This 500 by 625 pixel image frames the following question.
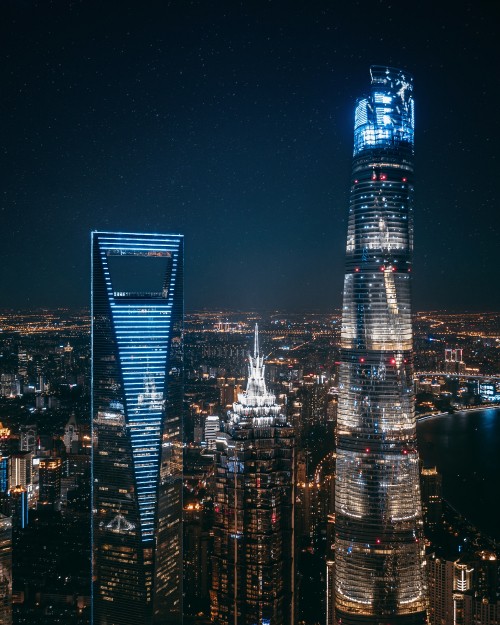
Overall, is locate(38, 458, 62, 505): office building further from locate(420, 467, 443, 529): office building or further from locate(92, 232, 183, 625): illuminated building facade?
locate(420, 467, 443, 529): office building

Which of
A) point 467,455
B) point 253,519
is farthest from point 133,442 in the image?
point 467,455

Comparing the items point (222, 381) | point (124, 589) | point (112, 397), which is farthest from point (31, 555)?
point (222, 381)

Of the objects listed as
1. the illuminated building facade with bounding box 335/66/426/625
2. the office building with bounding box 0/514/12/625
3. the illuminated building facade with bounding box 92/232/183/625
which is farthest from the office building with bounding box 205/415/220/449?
the illuminated building facade with bounding box 335/66/426/625

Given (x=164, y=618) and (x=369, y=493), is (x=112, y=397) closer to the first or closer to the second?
(x=164, y=618)

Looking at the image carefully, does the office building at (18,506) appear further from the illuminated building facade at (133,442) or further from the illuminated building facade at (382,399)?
the illuminated building facade at (382,399)

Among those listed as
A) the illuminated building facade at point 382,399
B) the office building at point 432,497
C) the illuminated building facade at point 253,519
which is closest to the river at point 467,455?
the office building at point 432,497

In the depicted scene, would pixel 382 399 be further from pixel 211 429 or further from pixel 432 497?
pixel 211 429
